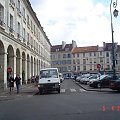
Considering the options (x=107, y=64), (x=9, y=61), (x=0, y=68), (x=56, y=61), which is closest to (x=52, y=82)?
(x=0, y=68)

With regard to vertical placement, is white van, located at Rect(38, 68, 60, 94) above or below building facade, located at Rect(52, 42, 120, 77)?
below

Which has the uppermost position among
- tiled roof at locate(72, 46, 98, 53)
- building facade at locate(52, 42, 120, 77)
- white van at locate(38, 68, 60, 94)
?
tiled roof at locate(72, 46, 98, 53)

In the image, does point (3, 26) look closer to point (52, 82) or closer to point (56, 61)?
point (52, 82)

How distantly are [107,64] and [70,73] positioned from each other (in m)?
16.3

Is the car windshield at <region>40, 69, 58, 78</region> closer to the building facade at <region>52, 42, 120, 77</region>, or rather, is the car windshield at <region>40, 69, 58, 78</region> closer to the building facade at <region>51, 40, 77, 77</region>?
the building facade at <region>52, 42, 120, 77</region>

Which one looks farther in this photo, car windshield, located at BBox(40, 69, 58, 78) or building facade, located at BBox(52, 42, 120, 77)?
building facade, located at BBox(52, 42, 120, 77)

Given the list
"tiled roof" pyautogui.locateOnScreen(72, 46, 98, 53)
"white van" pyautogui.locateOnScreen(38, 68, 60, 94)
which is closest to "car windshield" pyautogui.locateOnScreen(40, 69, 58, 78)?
"white van" pyautogui.locateOnScreen(38, 68, 60, 94)

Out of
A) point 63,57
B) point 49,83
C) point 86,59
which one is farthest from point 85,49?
point 49,83

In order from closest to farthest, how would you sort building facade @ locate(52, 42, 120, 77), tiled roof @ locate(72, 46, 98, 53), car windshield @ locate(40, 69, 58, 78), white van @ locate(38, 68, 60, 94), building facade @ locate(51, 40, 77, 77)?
white van @ locate(38, 68, 60, 94) < car windshield @ locate(40, 69, 58, 78) < building facade @ locate(52, 42, 120, 77) < tiled roof @ locate(72, 46, 98, 53) < building facade @ locate(51, 40, 77, 77)

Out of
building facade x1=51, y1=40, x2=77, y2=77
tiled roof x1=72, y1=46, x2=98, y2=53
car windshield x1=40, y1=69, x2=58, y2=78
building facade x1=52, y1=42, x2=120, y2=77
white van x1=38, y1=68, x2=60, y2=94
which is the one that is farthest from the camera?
building facade x1=51, y1=40, x2=77, y2=77

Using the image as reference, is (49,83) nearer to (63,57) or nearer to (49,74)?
(49,74)

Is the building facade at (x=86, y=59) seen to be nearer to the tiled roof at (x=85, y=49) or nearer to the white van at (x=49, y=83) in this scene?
the tiled roof at (x=85, y=49)

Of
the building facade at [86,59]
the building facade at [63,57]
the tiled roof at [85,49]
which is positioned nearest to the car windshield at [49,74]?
the building facade at [86,59]

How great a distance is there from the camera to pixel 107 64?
10300 cm
